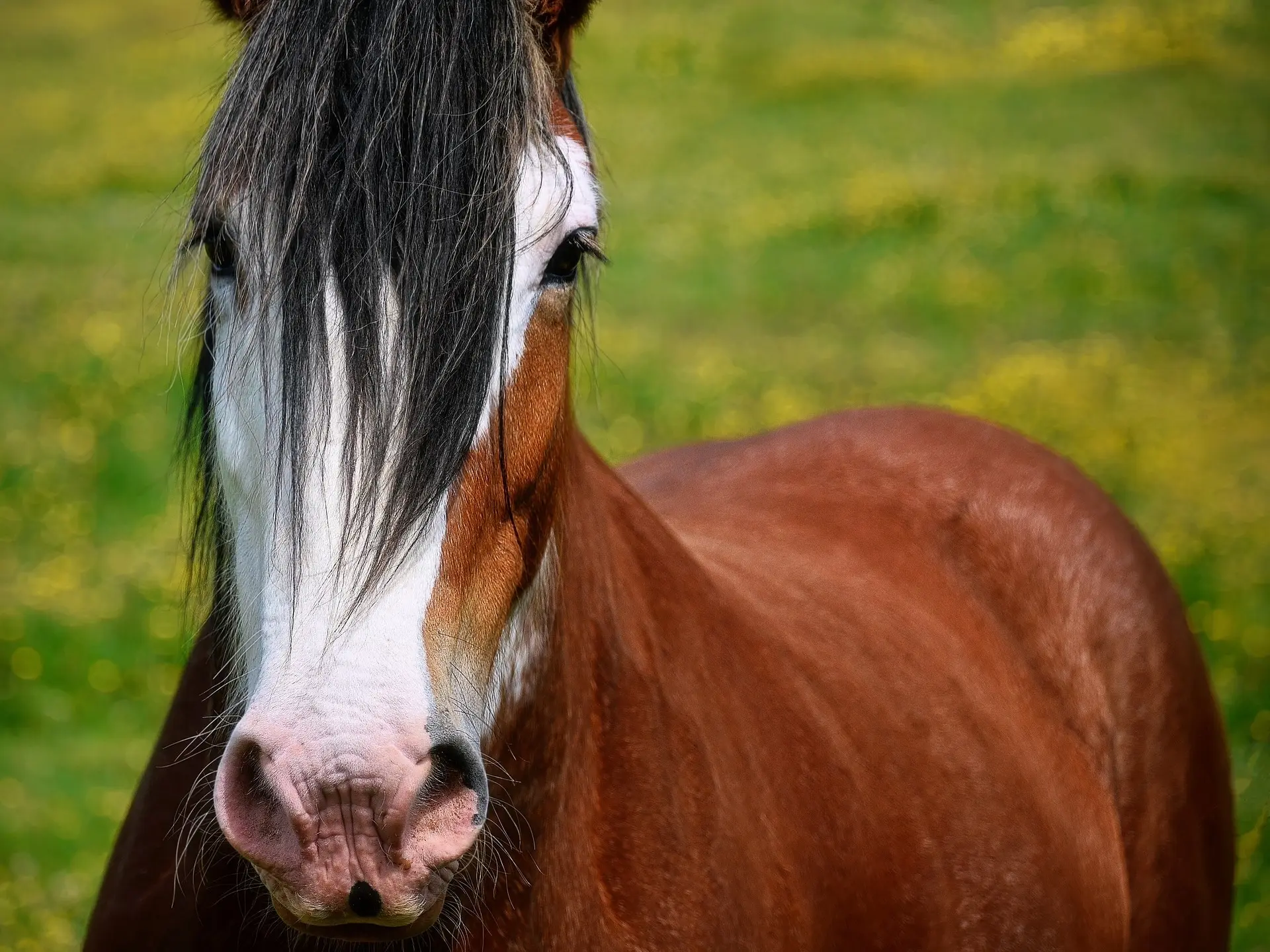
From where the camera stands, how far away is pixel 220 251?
86.3 inches

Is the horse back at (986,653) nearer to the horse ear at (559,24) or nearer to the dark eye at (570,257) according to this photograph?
the dark eye at (570,257)

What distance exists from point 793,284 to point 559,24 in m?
13.0

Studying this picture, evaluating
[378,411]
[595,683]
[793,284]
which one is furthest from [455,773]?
[793,284]

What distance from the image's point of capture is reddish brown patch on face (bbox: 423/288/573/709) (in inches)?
78.1

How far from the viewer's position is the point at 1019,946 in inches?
131

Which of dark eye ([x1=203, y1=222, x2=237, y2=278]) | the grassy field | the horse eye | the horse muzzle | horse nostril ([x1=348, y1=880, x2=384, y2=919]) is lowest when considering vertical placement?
the grassy field

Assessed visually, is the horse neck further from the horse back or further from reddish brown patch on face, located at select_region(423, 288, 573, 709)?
the horse back

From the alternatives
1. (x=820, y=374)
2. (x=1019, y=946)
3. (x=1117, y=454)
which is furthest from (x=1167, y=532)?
(x=1019, y=946)

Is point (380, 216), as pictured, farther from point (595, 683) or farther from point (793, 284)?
point (793, 284)

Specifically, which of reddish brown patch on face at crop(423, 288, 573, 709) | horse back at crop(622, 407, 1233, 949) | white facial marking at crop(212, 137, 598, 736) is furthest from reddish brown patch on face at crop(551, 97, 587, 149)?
horse back at crop(622, 407, 1233, 949)

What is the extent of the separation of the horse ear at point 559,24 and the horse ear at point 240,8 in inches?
17.1

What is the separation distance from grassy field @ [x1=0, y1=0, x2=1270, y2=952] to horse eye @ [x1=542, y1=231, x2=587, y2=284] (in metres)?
0.17

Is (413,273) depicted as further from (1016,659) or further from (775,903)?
(1016,659)

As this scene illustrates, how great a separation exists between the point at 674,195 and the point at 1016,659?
50.4 ft
